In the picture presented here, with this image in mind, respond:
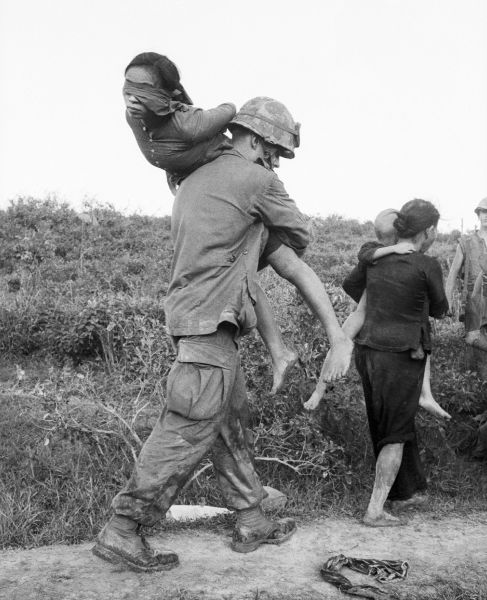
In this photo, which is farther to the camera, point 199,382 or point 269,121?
Answer: point 269,121

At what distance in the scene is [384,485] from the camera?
4195 mm

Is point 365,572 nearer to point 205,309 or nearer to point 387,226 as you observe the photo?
point 205,309

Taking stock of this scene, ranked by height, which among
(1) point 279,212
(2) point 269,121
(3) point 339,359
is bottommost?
(3) point 339,359

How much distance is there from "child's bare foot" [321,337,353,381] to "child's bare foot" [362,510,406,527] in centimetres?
116

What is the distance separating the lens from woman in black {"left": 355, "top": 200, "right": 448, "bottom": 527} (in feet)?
13.8

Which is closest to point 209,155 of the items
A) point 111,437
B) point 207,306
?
point 207,306

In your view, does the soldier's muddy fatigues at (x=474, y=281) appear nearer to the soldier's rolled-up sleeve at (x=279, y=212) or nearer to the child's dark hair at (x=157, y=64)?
the soldier's rolled-up sleeve at (x=279, y=212)

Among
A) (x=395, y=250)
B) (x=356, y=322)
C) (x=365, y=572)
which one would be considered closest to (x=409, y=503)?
(x=365, y=572)

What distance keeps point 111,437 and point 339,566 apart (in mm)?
2064

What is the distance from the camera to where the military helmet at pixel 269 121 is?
3.54m

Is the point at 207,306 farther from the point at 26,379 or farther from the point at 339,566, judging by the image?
the point at 26,379

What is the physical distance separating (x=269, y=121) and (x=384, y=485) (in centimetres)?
224

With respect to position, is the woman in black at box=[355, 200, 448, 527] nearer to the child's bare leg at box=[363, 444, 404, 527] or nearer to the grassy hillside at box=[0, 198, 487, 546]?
the child's bare leg at box=[363, 444, 404, 527]

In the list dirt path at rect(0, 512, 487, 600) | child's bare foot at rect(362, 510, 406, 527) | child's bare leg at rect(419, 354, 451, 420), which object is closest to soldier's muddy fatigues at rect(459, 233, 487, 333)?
child's bare leg at rect(419, 354, 451, 420)
